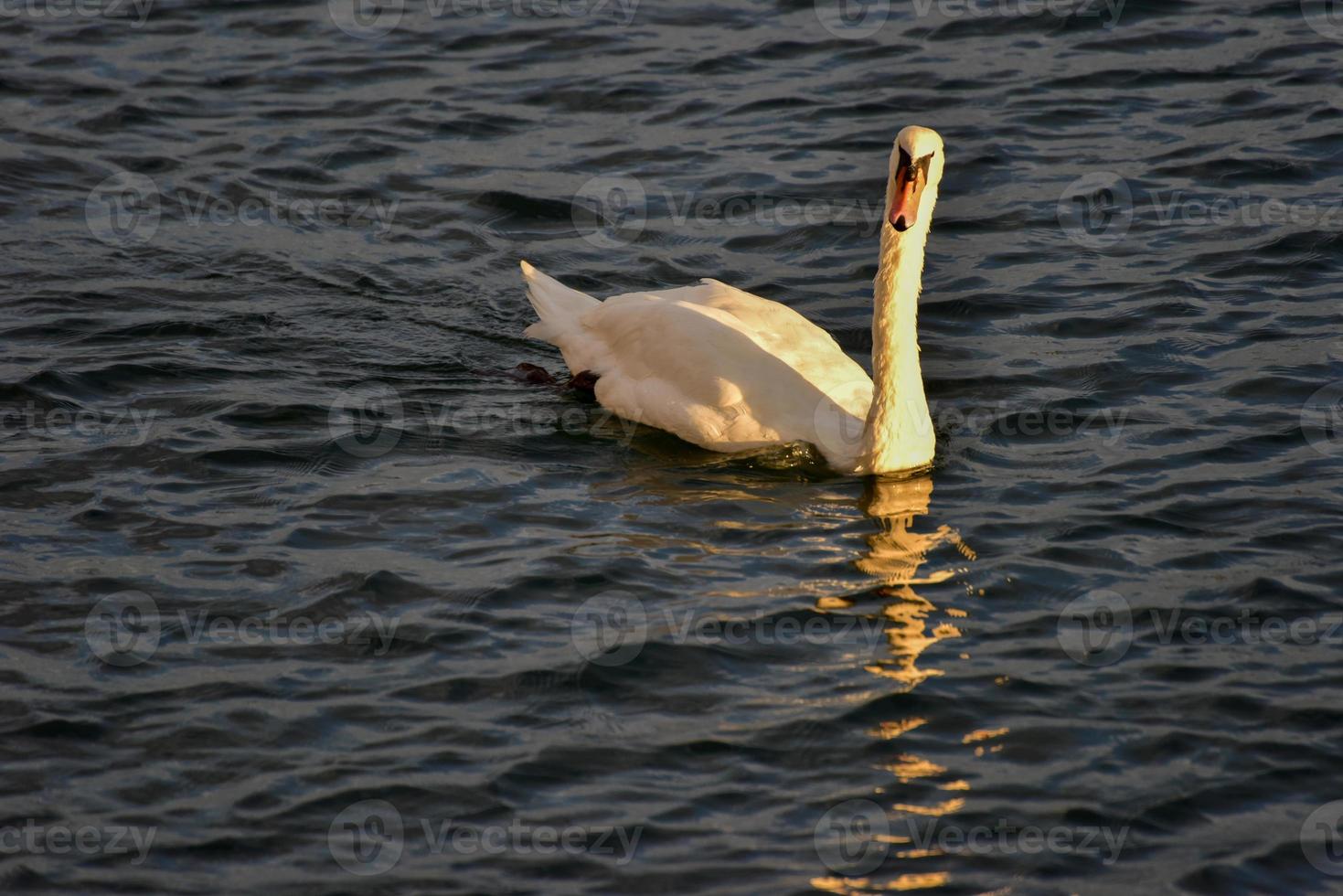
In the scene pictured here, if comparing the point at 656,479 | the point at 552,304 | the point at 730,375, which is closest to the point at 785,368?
the point at 730,375

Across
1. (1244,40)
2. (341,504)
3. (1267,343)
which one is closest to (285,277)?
(341,504)

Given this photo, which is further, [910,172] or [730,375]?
[730,375]

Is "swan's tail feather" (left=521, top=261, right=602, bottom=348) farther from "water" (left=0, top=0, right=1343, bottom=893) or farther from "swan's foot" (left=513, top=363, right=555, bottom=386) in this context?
"water" (left=0, top=0, right=1343, bottom=893)

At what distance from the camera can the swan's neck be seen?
348 inches

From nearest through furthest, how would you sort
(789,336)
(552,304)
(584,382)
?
1. (789,336)
2. (584,382)
3. (552,304)

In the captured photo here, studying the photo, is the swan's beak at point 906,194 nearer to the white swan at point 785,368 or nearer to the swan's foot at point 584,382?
the white swan at point 785,368

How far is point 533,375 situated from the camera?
10.3 m

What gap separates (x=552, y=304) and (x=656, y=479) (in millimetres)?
2001

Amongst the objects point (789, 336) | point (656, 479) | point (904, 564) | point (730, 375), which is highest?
point (789, 336)

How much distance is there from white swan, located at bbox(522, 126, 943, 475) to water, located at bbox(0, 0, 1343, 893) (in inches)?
7.9

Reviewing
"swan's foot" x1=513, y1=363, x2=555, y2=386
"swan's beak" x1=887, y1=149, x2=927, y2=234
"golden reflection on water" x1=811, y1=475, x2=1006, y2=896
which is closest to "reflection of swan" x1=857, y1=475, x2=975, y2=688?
"golden reflection on water" x1=811, y1=475, x2=1006, y2=896

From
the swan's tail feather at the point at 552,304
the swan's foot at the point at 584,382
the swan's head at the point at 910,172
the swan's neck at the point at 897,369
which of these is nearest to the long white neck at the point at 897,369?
the swan's neck at the point at 897,369

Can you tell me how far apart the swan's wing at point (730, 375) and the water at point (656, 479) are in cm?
20

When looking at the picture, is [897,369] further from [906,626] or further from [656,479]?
[906,626]
